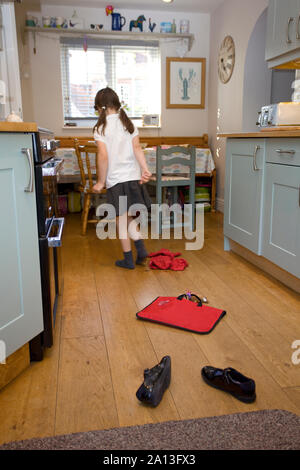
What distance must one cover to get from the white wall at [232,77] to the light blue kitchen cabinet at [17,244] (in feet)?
10.9

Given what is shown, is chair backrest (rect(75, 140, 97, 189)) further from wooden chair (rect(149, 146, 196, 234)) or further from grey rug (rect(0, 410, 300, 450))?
grey rug (rect(0, 410, 300, 450))

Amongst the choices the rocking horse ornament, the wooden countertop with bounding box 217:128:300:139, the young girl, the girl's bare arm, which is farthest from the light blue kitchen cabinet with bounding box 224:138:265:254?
the rocking horse ornament

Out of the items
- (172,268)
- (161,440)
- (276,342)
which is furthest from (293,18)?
(161,440)

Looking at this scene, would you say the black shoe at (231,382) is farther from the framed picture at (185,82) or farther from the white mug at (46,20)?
the white mug at (46,20)

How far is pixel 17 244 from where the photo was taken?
1.30 meters

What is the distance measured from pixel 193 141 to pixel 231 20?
4.68ft

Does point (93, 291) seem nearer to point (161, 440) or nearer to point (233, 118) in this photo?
point (161, 440)

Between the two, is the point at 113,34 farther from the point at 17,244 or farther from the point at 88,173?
the point at 17,244

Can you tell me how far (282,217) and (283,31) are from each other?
1.34 m

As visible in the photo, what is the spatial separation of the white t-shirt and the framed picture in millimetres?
2806

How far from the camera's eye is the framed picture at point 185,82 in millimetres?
5047

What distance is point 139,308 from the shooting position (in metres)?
2.01

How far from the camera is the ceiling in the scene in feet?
15.0
